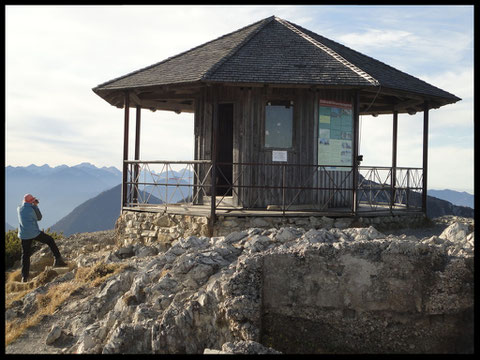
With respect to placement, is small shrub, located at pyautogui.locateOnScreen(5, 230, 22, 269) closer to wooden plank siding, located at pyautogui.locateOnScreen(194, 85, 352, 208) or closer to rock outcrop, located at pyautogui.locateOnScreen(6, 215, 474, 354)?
wooden plank siding, located at pyautogui.locateOnScreen(194, 85, 352, 208)

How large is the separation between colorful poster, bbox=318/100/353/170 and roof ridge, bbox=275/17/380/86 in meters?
1.06

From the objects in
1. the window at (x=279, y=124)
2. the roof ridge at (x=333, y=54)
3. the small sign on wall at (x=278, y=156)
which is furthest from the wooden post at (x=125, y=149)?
the roof ridge at (x=333, y=54)

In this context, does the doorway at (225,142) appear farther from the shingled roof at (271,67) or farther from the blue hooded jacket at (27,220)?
the blue hooded jacket at (27,220)

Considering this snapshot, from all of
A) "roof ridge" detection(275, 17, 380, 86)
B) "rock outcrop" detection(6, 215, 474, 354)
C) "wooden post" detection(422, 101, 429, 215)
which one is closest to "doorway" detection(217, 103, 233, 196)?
"roof ridge" detection(275, 17, 380, 86)

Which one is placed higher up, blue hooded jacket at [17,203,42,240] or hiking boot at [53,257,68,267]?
blue hooded jacket at [17,203,42,240]

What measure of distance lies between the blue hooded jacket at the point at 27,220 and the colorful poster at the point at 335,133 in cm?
714

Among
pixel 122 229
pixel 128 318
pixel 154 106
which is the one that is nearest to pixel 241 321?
pixel 128 318

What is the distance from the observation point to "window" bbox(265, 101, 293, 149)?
12023mm

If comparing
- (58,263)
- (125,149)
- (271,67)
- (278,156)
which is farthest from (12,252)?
(271,67)

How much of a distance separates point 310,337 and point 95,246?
29.4 feet

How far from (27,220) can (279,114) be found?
667cm

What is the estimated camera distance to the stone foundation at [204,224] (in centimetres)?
1078

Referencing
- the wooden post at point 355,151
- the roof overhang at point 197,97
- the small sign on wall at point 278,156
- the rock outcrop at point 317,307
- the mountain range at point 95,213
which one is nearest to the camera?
the rock outcrop at point 317,307

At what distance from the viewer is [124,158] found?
12.8 m
